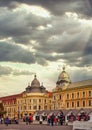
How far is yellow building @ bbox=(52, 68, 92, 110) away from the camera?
5226 inches

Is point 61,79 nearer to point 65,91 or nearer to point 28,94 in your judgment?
point 65,91

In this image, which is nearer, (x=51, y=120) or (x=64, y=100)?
(x=51, y=120)

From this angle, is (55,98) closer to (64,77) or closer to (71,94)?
(64,77)

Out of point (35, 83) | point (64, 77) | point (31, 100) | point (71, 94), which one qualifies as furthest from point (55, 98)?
point (35, 83)

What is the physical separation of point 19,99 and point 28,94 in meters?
5.68

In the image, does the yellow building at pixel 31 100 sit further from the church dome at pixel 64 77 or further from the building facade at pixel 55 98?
A: the church dome at pixel 64 77

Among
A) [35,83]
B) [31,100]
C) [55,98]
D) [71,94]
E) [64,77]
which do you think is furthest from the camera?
[35,83]

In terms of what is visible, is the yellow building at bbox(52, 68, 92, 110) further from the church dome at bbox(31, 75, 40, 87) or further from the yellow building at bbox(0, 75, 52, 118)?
the church dome at bbox(31, 75, 40, 87)

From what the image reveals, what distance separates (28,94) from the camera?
164m

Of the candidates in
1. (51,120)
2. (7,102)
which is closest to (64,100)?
(7,102)

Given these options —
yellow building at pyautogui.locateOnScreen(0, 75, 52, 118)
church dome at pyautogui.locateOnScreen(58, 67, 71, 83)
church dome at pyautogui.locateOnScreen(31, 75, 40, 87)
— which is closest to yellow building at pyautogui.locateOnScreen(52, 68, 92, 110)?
church dome at pyautogui.locateOnScreen(58, 67, 71, 83)

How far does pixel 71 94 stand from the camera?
140 meters

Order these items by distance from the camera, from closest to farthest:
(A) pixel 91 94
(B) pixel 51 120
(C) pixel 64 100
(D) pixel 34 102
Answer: (B) pixel 51 120 < (A) pixel 91 94 < (C) pixel 64 100 < (D) pixel 34 102

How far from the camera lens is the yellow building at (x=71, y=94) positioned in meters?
133
